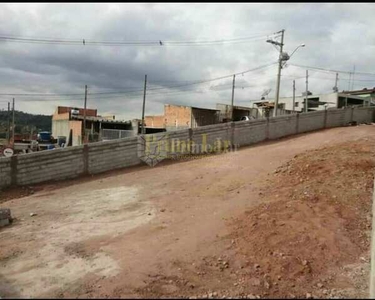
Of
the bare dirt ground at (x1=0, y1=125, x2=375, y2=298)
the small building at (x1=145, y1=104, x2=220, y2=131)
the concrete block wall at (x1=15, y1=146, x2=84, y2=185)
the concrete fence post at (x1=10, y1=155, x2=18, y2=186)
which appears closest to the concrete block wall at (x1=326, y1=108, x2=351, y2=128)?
the small building at (x1=145, y1=104, x2=220, y2=131)

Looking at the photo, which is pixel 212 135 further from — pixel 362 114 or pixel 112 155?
pixel 362 114

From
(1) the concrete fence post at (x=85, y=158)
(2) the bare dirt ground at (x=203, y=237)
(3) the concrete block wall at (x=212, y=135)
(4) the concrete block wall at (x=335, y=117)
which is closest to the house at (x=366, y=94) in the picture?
(4) the concrete block wall at (x=335, y=117)

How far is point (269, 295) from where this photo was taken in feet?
14.9

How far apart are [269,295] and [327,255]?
1513 millimetres

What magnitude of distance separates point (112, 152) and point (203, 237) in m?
8.28

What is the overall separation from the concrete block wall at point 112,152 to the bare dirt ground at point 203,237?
0.96 meters

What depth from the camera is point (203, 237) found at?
6.28 m

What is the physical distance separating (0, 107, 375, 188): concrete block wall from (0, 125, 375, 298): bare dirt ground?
3.14ft

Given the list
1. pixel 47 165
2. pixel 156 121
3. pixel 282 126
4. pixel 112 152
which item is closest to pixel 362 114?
pixel 282 126

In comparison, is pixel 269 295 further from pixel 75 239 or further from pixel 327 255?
pixel 75 239

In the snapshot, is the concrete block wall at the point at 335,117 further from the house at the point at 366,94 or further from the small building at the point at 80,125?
the small building at the point at 80,125

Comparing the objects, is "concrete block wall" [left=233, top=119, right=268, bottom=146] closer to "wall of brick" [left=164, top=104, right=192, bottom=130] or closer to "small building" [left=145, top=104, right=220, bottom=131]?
"small building" [left=145, top=104, right=220, bottom=131]

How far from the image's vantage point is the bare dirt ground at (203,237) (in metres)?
4.79

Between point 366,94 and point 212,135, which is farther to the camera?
point 366,94
